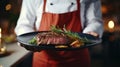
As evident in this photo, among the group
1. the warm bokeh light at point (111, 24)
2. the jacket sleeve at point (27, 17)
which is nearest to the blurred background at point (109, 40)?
the warm bokeh light at point (111, 24)

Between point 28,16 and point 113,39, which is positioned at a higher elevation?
point 28,16

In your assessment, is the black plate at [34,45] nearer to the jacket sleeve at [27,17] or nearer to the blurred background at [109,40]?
the jacket sleeve at [27,17]

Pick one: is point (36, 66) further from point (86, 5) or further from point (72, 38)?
point (86, 5)

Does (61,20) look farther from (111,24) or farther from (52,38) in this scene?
(111,24)

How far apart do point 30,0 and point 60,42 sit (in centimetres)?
32

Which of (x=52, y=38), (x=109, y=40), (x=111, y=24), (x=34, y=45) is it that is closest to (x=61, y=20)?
(x=52, y=38)

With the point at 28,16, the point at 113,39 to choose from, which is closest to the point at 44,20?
the point at 28,16

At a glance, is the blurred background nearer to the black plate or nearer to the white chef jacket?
the white chef jacket

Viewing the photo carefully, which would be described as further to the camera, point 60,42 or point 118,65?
point 118,65

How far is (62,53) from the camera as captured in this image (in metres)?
1.25

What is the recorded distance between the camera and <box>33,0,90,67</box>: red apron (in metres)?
1.26

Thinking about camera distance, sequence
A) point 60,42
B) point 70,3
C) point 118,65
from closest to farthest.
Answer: point 60,42 < point 70,3 < point 118,65

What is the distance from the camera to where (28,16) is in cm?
132

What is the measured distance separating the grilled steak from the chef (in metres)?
0.10
